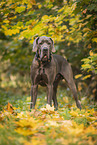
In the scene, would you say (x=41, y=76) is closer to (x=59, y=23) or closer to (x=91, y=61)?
(x=91, y=61)

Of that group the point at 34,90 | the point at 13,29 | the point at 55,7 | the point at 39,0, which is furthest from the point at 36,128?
the point at 39,0

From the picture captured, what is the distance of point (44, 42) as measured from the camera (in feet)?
15.9

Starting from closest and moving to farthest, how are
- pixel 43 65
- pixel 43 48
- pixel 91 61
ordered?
pixel 43 48
pixel 43 65
pixel 91 61

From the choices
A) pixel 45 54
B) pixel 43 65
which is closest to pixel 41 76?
pixel 43 65

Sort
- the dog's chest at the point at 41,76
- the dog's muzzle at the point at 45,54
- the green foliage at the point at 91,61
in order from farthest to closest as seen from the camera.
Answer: the green foliage at the point at 91,61 → the dog's chest at the point at 41,76 → the dog's muzzle at the point at 45,54

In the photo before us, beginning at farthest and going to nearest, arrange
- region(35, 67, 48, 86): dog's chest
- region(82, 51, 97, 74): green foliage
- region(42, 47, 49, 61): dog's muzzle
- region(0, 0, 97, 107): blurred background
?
region(0, 0, 97, 107): blurred background, region(82, 51, 97, 74): green foliage, region(35, 67, 48, 86): dog's chest, region(42, 47, 49, 61): dog's muzzle

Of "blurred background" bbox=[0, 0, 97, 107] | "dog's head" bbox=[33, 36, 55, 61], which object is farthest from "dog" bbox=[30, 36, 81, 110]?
"blurred background" bbox=[0, 0, 97, 107]

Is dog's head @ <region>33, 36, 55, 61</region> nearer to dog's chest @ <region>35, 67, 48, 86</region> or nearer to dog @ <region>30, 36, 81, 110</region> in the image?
dog @ <region>30, 36, 81, 110</region>

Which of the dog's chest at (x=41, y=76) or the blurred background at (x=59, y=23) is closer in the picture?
the dog's chest at (x=41, y=76)

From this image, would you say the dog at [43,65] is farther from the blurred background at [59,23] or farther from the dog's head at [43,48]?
the blurred background at [59,23]

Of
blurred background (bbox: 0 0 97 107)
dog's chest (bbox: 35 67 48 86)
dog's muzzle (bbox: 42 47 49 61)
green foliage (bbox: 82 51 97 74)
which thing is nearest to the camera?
dog's muzzle (bbox: 42 47 49 61)

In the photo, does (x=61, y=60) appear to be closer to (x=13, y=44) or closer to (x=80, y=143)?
(x=80, y=143)

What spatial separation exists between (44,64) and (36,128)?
2308mm

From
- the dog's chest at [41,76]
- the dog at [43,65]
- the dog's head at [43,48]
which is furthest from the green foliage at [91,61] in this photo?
the dog's chest at [41,76]
